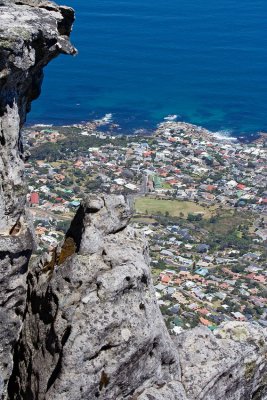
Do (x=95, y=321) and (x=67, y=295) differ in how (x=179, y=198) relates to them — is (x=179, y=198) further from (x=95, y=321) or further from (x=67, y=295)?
(x=95, y=321)

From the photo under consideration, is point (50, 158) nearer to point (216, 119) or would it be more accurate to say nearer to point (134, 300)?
point (216, 119)

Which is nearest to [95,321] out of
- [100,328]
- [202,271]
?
[100,328]

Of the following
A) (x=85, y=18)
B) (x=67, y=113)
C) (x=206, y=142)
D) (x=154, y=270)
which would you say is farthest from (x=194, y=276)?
(x=85, y=18)

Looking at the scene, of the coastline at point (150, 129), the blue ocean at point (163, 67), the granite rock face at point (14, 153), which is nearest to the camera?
the granite rock face at point (14, 153)

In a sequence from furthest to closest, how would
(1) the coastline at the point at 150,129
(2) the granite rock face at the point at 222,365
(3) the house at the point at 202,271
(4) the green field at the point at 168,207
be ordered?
(1) the coastline at the point at 150,129 < (4) the green field at the point at 168,207 < (3) the house at the point at 202,271 < (2) the granite rock face at the point at 222,365

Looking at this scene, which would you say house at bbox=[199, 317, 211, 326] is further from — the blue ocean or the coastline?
the blue ocean

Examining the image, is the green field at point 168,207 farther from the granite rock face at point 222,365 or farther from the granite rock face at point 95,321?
the granite rock face at point 95,321

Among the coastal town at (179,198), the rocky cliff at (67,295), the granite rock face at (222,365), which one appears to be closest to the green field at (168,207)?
the coastal town at (179,198)
